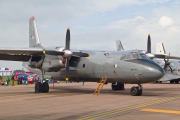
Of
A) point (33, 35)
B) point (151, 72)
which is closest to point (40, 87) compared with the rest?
point (33, 35)

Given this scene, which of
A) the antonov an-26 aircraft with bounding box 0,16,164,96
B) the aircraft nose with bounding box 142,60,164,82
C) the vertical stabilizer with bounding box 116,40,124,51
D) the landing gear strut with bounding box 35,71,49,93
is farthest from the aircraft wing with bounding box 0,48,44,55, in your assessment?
the vertical stabilizer with bounding box 116,40,124,51

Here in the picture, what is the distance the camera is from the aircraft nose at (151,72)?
1616cm

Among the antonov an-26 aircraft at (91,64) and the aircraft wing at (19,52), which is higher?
the aircraft wing at (19,52)

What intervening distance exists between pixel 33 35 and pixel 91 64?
902 cm

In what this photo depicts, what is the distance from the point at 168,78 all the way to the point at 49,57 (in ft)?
87.6

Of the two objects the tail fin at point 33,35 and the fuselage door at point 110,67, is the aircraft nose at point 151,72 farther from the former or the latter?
the tail fin at point 33,35

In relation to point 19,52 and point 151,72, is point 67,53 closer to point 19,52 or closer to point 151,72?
point 19,52

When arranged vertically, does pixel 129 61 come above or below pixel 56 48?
below

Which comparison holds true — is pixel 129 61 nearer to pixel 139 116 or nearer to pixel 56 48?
pixel 56 48

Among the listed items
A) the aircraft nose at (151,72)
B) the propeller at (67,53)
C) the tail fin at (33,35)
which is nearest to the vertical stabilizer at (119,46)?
the tail fin at (33,35)

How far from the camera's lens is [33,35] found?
26.3 meters

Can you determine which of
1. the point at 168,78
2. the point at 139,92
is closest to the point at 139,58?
the point at 139,92

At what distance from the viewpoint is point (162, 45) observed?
52375mm

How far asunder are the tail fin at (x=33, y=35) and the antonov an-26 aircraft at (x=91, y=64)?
303 centimetres
